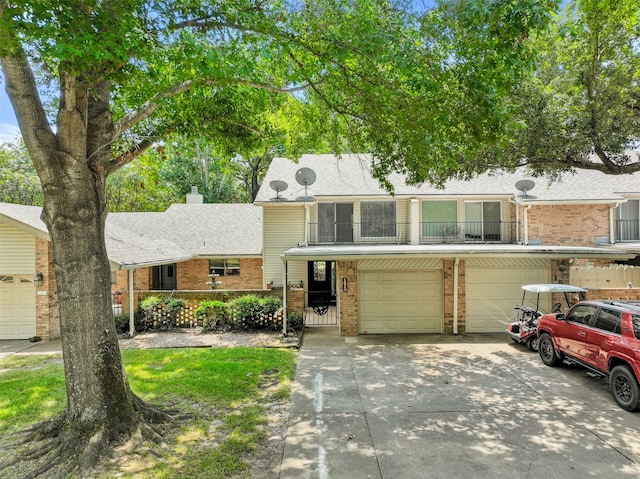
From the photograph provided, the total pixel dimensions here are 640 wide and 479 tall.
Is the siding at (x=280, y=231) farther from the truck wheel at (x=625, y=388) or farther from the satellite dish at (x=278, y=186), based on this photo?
the truck wheel at (x=625, y=388)

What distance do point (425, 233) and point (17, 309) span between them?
15730 millimetres

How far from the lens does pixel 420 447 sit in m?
5.16

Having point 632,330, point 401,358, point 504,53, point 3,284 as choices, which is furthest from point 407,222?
point 3,284

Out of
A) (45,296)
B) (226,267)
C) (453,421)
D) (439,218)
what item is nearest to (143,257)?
(45,296)

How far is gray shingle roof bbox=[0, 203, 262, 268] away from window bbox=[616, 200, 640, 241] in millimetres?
16367

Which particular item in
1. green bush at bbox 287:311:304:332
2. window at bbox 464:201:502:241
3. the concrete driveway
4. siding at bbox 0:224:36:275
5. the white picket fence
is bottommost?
the concrete driveway

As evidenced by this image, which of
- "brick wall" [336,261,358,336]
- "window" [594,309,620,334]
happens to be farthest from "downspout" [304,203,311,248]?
"window" [594,309,620,334]

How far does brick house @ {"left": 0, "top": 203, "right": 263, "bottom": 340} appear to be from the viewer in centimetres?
1188

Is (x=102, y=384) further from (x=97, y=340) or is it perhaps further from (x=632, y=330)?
(x=632, y=330)

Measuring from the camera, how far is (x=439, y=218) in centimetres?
1574

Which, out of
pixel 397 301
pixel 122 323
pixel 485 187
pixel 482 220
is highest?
pixel 485 187

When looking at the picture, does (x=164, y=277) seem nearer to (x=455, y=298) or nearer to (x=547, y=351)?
(x=455, y=298)

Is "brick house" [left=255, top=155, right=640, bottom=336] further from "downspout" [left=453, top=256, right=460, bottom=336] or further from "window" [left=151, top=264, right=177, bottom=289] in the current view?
"window" [left=151, top=264, right=177, bottom=289]

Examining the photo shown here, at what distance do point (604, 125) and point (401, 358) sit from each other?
26.1 feet
